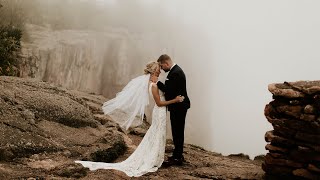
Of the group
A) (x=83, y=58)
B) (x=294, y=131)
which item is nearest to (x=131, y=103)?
(x=294, y=131)

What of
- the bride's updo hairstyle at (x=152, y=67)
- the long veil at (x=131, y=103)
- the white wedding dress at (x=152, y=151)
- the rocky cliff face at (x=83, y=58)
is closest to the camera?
the white wedding dress at (x=152, y=151)

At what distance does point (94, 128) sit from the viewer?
348 inches

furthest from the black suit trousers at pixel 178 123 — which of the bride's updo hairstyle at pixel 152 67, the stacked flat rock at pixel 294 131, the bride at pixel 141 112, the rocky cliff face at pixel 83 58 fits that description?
the rocky cliff face at pixel 83 58

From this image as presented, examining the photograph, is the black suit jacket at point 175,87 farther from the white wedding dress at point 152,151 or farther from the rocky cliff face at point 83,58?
the rocky cliff face at point 83,58

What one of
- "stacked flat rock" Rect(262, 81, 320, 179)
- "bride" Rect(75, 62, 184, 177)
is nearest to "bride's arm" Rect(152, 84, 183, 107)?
"bride" Rect(75, 62, 184, 177)

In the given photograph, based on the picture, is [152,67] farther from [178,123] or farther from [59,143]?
[59,143]

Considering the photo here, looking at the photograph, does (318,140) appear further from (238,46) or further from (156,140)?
(238,46)

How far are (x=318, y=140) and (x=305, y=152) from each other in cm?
33

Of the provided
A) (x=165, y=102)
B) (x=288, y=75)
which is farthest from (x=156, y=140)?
(x=288, y=75)

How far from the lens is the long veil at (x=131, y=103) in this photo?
7.74 metres

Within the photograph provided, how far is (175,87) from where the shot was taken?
7.45 meters

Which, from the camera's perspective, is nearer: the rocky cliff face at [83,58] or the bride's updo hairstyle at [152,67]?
the bride's updo hairstyle at [152,67]

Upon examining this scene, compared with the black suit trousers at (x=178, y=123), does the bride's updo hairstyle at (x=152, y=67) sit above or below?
above

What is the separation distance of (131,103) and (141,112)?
0.28 m
